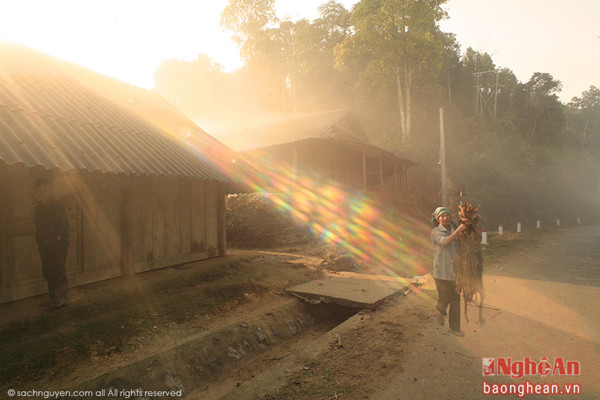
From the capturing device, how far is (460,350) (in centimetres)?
410

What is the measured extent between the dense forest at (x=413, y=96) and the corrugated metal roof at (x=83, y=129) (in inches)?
813

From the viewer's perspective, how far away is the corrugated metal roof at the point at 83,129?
4.79 meters

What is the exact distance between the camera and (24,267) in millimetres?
5383

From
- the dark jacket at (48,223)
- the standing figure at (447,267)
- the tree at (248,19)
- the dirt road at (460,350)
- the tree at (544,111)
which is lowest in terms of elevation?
the dirt road at (460,350)

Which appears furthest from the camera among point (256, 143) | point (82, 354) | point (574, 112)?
point (574, 112)

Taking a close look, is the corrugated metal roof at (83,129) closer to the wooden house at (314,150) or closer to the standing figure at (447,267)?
the standing figure at (447,267)

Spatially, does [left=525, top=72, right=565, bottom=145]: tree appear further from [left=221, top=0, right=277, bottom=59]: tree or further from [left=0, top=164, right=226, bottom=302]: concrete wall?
[left=0, top=164, right=226, bottom=302]: concrete wall

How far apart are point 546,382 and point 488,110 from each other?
2043 inches

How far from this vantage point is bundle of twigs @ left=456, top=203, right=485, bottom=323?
14.7ft

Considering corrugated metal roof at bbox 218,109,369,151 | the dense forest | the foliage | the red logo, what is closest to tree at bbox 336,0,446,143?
the dense forest

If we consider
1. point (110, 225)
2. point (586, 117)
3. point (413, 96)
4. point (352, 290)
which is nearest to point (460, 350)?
point (352, 290)

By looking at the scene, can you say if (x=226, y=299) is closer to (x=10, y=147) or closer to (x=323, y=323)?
(x=323, y=323)

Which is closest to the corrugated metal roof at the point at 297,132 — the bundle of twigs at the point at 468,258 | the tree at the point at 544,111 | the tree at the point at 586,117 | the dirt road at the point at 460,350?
the dirt road at the point at 460,350

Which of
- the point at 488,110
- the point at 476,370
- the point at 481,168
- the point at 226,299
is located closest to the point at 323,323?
the point at 226,299
